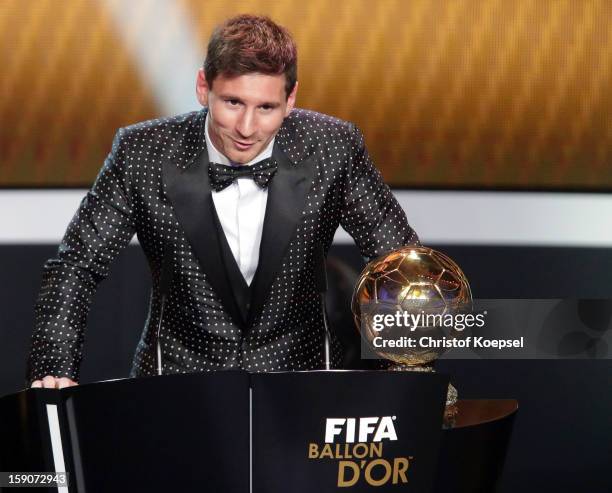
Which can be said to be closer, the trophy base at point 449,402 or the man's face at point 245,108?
the trophy base at point 449,402

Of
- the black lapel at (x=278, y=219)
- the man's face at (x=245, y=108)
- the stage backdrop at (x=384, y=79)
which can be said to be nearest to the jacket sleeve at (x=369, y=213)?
the black lapel at (x=278, y=219)

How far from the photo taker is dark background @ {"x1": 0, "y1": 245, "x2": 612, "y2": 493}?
3393 millimetres

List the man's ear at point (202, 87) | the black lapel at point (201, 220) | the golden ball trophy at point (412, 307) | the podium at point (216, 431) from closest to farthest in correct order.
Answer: the podium at point (216, 431) → the golden ball trophy at point (412, 307) → the man's ear at point (202, 87) → the black lapel at point (201, 220)

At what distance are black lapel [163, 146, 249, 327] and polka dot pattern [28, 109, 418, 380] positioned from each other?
0.02 meters

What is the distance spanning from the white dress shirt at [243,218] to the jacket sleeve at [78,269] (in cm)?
21

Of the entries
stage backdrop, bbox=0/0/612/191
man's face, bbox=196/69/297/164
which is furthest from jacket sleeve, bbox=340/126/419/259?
stage backdrop, bbox=0/0/612/191

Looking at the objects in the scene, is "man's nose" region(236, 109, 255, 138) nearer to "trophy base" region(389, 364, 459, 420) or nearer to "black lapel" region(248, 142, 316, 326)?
"black lapel" region(248, 142, 316, 326)

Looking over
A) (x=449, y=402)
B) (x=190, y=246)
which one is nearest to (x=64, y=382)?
(x=190, y=246)

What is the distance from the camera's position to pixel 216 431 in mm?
1488

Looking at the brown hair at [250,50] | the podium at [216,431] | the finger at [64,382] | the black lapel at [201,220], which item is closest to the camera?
the podium at [216,431]

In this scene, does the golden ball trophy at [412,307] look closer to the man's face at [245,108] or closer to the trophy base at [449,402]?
the trophy base at [449,402]

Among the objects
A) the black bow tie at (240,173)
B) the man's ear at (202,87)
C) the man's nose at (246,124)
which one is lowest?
the black bow tie at (240,173)

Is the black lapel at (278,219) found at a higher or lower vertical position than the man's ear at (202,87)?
lower

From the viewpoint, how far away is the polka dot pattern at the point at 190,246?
2289 millimetres
